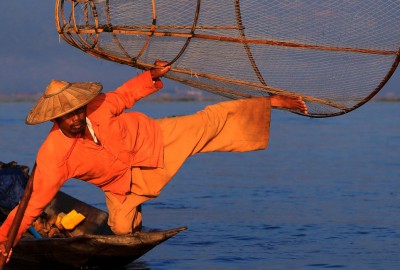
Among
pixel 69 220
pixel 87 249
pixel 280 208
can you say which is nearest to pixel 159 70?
pixel 87 249

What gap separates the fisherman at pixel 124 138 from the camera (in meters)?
5.53

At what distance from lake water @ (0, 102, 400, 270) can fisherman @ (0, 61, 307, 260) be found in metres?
1.86

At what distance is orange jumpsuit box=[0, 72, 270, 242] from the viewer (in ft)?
18.3

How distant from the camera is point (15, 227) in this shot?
5.64 meters

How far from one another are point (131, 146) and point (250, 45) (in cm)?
99

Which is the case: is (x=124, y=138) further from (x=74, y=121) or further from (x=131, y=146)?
(x=74, y=121)

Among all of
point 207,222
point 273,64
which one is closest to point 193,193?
point 207,222

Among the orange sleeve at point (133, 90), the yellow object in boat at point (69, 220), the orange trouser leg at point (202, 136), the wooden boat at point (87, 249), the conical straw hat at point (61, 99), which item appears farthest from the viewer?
the yellow object in boat at point (69, 220)

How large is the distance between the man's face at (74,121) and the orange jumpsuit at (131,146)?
0.10 meters

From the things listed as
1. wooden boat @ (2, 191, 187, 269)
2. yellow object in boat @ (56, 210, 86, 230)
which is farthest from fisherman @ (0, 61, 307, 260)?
yellow object in boat @ (56, 210, 86, 230)

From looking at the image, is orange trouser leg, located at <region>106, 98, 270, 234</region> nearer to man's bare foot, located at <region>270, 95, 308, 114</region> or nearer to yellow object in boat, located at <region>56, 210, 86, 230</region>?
man's bare foot, located at <region>270, 95, 308, 114</region>

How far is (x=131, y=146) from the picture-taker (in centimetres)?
581

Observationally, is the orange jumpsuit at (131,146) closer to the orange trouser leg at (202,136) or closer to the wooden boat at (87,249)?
the orange trouser leg at (202,136)

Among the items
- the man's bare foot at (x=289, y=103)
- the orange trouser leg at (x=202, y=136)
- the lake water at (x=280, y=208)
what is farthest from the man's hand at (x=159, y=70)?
the lake water at (x=280, y=208)
